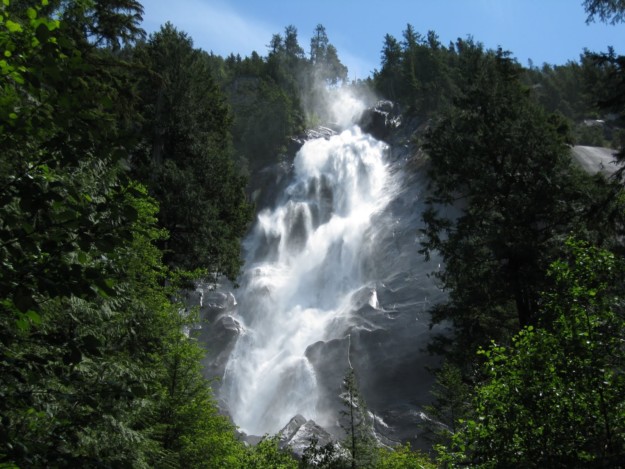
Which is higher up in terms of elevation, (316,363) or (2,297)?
(316,363)

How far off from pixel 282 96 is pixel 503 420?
6576cm

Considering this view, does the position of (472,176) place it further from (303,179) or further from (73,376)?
(303,179)

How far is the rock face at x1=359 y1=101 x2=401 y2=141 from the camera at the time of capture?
66062 millimetres

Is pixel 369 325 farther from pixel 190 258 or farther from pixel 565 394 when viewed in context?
pixel 565 394

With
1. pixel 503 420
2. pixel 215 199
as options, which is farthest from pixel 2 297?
pixel 215 199

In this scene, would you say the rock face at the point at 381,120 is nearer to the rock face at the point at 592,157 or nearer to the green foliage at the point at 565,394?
the rock face at the point at 592,157

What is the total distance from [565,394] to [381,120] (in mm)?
64285

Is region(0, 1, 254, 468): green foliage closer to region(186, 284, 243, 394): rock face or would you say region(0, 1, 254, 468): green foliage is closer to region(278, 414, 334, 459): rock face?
region(278, 414, 334, 459): rock face

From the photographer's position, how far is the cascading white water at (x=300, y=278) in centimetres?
3328

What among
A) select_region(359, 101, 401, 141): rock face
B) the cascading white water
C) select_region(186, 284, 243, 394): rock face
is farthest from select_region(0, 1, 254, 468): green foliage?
select_region(359, 101, 401, 141): rock face

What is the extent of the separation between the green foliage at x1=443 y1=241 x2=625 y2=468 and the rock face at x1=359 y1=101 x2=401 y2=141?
195ft

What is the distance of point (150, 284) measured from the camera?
13719 mm

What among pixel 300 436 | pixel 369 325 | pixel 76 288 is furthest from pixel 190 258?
pixel 369 325

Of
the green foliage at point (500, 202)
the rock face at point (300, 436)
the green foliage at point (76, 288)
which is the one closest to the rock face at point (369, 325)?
the rock face at point (300, 436)
